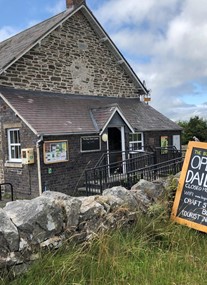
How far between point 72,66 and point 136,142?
5172mm

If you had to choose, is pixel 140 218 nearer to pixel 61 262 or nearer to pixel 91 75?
pixel 61 262

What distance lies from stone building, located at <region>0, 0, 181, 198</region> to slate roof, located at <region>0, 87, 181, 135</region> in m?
0.04

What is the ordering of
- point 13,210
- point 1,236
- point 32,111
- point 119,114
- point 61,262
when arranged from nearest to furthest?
point 1,236
point 61,262
point 13,210
point 32,111
point 119,114

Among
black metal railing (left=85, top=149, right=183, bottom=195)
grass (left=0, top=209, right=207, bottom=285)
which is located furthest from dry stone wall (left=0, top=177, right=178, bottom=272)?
black metal railing (left=85, top=149, right=183, bottom=195)

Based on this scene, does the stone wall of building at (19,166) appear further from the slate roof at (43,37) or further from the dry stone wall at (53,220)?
the dry stone wall at (53,220)

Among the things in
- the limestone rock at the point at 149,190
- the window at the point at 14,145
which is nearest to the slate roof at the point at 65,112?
the window at the point at 14,145

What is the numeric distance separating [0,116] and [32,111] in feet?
5.18

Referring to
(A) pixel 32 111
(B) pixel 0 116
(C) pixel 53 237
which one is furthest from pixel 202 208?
(B) pixel 0 116

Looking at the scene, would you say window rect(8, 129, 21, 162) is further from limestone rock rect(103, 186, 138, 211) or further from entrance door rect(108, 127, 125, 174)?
limestone rock rect(103, 186, 138, 211)

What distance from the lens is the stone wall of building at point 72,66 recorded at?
582 inches

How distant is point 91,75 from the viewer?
1772cm

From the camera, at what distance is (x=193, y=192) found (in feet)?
17.5

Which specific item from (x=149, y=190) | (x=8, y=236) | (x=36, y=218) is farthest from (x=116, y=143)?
(x=8, y=236)

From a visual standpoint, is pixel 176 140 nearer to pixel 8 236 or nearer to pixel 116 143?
pixel 116 143
